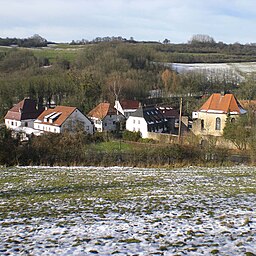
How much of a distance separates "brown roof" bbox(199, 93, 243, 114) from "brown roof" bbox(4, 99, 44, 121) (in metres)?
24.6

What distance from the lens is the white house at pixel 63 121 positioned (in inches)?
1721

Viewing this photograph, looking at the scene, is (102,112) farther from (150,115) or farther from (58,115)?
(58,115)

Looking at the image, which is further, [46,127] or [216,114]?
[46,127]

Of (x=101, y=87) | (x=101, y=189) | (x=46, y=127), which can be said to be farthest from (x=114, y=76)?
(x=101, y=189)

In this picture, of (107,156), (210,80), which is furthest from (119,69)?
(107,156)

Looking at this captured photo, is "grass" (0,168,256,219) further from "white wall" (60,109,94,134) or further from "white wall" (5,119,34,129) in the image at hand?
"white wall" (5,119,34,129)

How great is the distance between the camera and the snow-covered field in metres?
7.23

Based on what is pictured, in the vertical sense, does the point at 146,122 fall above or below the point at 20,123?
above

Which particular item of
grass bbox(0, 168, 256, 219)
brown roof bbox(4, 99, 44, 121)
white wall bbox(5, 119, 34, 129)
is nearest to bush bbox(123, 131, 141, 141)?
white wall bbox(5, 119, 34, 129)

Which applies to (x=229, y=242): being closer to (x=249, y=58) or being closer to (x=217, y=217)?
(x=217, y=217)

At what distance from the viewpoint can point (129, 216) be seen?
9656mm

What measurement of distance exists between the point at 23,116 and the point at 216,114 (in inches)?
1055

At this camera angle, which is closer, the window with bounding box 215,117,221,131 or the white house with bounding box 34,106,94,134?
the window with bounding box 215,117,221,131

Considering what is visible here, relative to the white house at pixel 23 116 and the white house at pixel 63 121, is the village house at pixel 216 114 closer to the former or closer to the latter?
the white house at pixel 63 121
